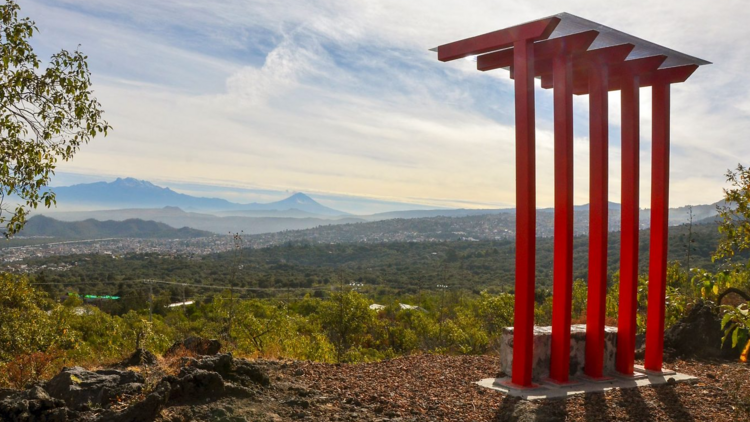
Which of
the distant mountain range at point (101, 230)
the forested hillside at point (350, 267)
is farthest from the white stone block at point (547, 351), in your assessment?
the distant mountain range at point (101, 230)

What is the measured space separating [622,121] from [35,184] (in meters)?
8.01

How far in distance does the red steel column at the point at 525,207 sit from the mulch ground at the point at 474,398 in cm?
67

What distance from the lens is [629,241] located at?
8.12 m

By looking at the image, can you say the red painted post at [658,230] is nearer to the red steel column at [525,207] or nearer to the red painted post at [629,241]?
the red painted post at [629,241]

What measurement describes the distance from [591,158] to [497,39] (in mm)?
2082

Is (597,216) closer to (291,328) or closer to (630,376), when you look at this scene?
(630,376)

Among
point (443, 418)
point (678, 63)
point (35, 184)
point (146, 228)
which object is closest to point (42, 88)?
point (35, 184)

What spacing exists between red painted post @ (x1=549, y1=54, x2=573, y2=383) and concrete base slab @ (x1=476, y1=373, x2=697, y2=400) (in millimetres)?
314

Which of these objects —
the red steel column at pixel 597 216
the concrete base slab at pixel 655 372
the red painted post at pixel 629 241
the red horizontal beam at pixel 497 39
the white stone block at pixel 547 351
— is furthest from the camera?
the concrete base slab at pixel 655 372

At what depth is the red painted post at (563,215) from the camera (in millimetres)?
7227

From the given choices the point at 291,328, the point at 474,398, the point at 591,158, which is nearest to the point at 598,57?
the point at 591,158

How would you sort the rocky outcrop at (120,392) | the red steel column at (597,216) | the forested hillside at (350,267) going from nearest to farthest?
1. the rocky outcrop at (120,392)
2. the red steel column at (597,216)
3. the forested hillside at (350,267)

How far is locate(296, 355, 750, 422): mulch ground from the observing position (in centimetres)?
594

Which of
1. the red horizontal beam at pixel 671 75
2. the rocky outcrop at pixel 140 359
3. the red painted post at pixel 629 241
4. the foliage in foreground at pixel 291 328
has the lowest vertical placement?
the foliage in foreground at pixel 291 328
